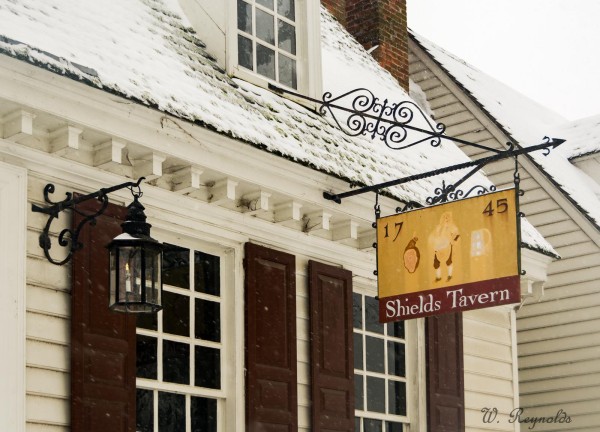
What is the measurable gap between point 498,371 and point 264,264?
3905mm

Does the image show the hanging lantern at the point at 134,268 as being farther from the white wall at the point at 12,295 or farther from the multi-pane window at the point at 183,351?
the multi-pane window at the point at 183,351

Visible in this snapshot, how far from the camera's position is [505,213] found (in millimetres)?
8930

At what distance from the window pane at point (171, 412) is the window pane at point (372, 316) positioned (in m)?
2.67

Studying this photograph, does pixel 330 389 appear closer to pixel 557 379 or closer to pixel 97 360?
pixel 97 360

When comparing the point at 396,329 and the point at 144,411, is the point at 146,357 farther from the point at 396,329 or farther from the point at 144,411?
the point at 396,329

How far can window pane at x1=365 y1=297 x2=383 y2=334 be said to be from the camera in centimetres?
1142

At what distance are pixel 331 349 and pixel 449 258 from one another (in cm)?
175

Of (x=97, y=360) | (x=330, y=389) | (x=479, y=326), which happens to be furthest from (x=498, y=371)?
(x=97, y=360)

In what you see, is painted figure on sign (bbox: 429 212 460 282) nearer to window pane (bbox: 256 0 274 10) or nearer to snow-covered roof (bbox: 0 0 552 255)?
snow-covered roof (bbox: 0 0 552 255)

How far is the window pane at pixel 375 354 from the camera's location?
1131 cm

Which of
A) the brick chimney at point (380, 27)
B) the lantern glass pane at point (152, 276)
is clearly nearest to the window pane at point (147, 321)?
the lantern glass pane at point (152, 276)

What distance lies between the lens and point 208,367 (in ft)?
31.2

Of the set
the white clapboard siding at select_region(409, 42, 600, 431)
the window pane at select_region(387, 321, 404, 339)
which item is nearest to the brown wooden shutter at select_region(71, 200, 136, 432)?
the window pane at select_region(387, 321, 404, 339)

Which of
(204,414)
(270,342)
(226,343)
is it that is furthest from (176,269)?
(204,414)
